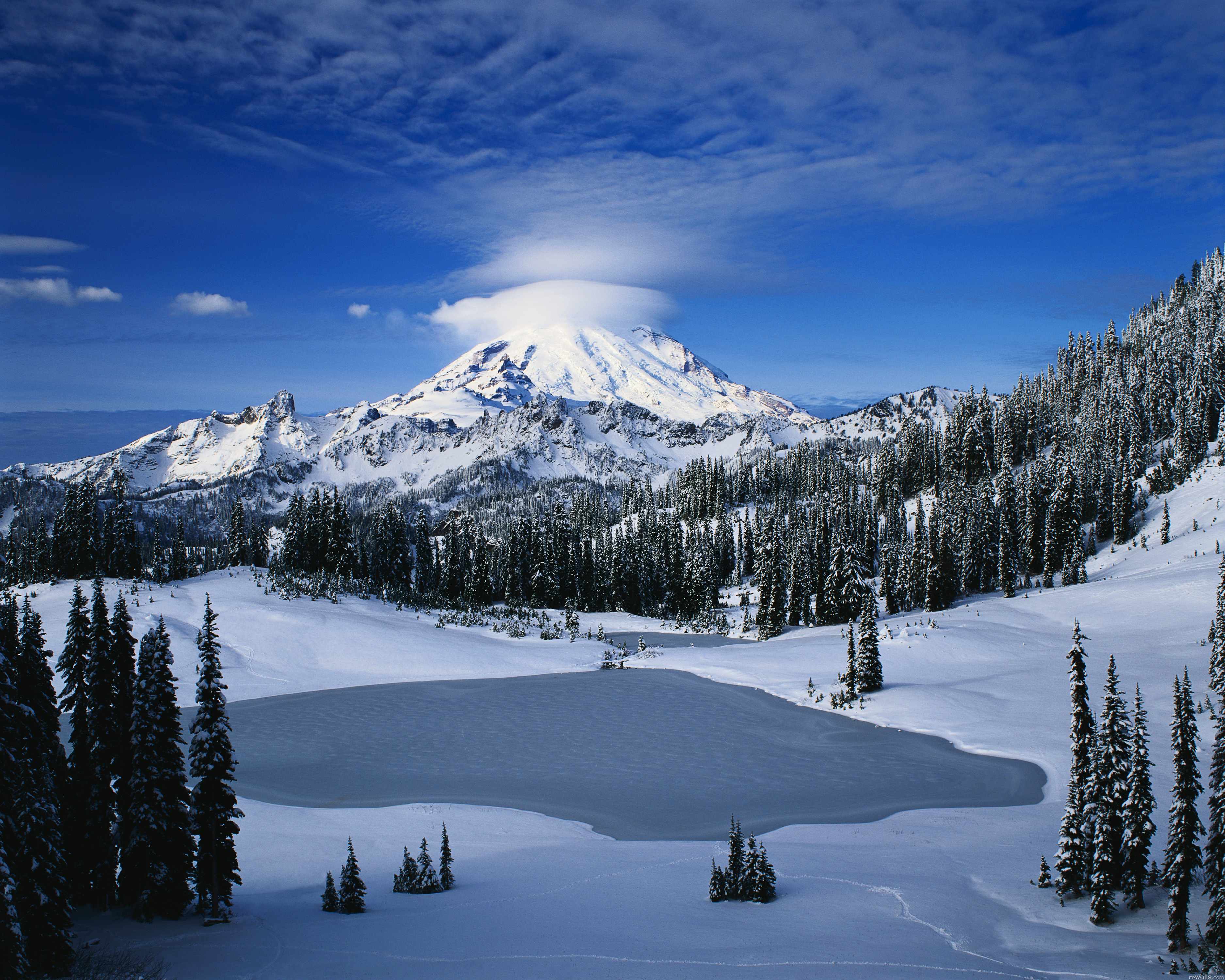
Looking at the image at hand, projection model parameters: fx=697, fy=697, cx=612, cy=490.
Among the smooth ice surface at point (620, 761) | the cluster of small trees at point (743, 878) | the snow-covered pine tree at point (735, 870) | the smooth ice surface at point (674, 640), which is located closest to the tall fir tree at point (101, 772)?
the smooth ice surface at point (620, 761)

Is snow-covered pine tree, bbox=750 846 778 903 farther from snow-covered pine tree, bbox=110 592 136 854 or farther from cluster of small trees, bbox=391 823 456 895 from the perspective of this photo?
snow-covered pine tree, bbox=110 592 136 854

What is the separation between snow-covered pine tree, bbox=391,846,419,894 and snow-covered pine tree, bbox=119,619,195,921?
6.08 m

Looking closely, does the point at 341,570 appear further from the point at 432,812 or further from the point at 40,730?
the point at 40,730

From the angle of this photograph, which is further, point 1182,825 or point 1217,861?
point 1182,825

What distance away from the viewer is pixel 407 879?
22688mm

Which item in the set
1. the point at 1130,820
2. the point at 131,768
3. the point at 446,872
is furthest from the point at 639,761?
the point at 131,768

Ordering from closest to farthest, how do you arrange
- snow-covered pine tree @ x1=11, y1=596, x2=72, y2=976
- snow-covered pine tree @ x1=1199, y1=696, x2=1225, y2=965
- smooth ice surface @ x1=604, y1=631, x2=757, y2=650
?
snow-covered pine tree @ x1=11, y1=596, x2=72, y2=976 < snow-covered pine tree @ x1=1199, y1=696, x2=1225, y2=965 < smooth ice surface @ x1=604, y1=631, x2=757, y2=650

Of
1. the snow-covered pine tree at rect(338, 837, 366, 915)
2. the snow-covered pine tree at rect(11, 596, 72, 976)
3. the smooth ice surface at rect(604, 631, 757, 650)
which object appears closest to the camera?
the snow-covered pine tree at rect(11, 596, 72, 976)

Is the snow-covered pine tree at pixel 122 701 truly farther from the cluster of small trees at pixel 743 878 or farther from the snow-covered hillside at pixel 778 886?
the cluster of small trees at pixel 743 878

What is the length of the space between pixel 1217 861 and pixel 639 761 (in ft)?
80.0

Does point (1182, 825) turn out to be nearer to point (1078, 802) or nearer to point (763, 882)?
point (1078, 802)

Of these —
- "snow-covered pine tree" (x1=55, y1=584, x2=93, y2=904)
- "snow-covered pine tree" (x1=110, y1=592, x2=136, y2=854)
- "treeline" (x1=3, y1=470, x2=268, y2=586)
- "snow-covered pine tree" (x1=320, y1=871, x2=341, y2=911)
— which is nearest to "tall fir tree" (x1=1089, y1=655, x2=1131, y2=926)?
"snow-covered pine tree" (x1=320, y1=871, x2=341, y2=911)

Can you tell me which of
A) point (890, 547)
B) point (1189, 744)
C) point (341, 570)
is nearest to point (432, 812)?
point (1189, 744)

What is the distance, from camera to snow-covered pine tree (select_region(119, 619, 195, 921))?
2055 cm
